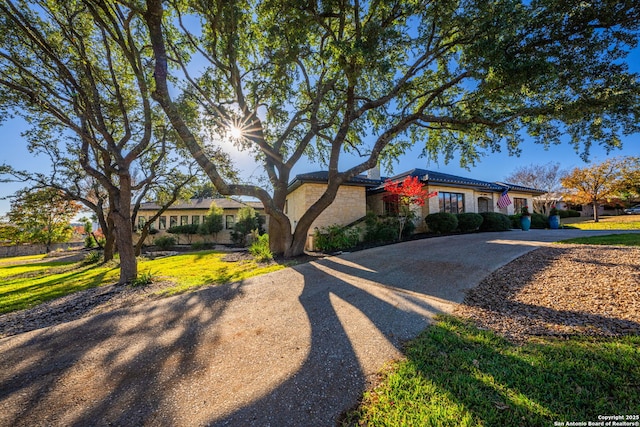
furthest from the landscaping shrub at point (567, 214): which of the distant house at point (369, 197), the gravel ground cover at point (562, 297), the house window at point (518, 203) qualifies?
the gravel ground cover at point (562, 297)

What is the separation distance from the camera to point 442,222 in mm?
13000

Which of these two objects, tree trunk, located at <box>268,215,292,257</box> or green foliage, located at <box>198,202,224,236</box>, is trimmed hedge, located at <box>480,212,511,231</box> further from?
green foliage, located at <box>198,202,224,236</box>

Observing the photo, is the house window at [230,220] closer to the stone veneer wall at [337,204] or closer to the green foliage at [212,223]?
the green foliage at [212,223]

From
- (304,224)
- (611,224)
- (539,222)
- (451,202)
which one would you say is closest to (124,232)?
(304,224)

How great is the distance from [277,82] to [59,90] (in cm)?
760

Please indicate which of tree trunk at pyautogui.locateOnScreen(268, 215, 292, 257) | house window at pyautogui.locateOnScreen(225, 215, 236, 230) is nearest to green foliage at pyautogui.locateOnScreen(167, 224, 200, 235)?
house window at pyautogui.locateOnScreen(225, 215, 236, 230)

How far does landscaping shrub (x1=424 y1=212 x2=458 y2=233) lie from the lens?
42.5 feet

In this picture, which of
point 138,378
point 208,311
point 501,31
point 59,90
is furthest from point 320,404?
point 59,90

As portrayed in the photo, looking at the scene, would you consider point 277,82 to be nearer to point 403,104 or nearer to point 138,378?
point 403,104

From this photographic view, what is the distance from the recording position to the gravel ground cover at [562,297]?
3215 mm

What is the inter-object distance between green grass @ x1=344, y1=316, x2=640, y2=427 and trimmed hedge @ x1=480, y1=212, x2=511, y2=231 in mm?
13653

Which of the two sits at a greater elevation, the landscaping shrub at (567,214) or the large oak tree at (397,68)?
the large oak tree at (397,68)

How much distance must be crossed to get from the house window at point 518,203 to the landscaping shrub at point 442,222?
10272mm

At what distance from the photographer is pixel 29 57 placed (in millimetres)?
7465
